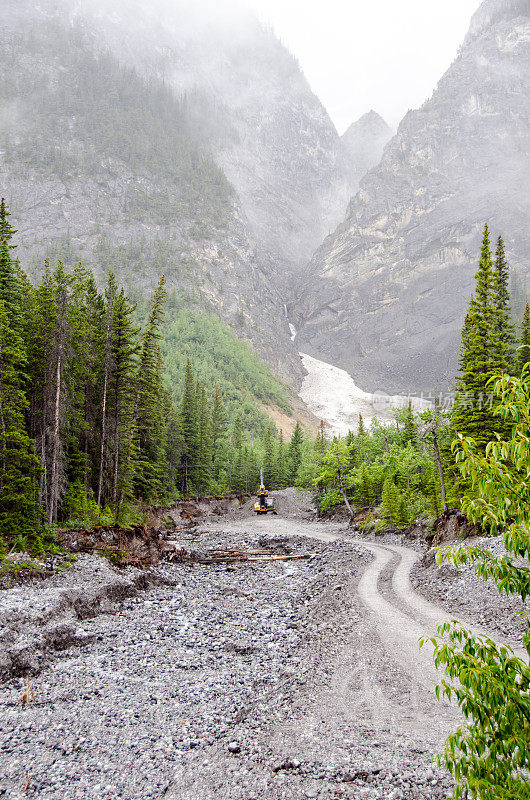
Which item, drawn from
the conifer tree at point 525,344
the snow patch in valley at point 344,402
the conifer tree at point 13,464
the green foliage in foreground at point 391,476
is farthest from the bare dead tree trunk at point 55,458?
the snow patch in valley at point 344,402

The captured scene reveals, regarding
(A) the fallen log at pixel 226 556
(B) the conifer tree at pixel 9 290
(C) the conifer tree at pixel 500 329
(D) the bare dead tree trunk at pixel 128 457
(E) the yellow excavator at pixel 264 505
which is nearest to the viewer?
(B) the conifer tree at pixel 9 290

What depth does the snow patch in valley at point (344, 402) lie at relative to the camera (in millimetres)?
161500

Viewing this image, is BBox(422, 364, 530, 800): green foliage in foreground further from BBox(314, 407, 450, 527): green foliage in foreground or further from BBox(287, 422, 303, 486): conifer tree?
BBox(287, 422, 303, 486): conifer tree

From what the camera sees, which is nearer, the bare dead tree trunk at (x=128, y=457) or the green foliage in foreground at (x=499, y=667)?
the green foliage in foreground at (x=499, y=667)

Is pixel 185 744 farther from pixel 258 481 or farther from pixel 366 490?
pixel 258 481

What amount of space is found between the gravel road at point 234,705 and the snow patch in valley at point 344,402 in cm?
13599

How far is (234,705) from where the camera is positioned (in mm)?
9344

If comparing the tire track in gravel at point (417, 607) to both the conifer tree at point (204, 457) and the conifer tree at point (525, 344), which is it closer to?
the conifer tree at point (525, 344)

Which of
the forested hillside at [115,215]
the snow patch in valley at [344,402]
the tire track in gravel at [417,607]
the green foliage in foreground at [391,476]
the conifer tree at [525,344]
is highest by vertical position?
the forested hillside at [115,215]

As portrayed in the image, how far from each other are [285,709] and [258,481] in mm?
74627

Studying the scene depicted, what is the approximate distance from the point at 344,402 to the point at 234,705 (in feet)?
565

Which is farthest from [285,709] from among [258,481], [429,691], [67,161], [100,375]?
[67,161]

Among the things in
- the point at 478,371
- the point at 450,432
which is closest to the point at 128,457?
the point at 450,432

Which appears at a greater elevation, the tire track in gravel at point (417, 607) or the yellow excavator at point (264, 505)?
the tire track in gravel at point (417, 607)
